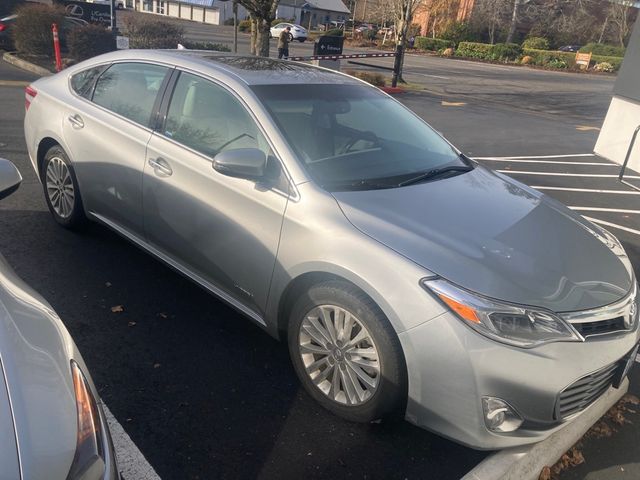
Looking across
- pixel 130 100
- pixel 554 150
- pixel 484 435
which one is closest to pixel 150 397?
pixel 484 435

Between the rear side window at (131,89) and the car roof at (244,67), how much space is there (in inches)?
3.4

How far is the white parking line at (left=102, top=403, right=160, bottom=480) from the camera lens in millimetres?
2365

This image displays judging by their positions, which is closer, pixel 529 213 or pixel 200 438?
pixel 200 438

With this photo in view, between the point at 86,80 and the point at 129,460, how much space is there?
318cm

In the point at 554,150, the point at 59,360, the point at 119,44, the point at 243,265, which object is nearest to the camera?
the point at 59,360

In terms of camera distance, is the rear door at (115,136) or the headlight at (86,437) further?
the rear door at (115,136)

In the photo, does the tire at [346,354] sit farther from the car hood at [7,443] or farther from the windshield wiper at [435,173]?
the car hood at [7,443]

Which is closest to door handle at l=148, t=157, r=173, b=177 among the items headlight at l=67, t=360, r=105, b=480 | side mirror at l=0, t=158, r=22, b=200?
side mirror at l=0, t=158, r=22, b=200

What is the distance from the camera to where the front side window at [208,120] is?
321 centimetres

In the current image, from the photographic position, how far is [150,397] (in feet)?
9.36

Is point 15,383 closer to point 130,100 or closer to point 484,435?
point 484,435

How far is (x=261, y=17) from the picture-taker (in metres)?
12.6

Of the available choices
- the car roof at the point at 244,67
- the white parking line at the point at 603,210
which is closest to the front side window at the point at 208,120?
the car roof at the point at 244,67

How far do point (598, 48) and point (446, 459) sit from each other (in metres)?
52.6
